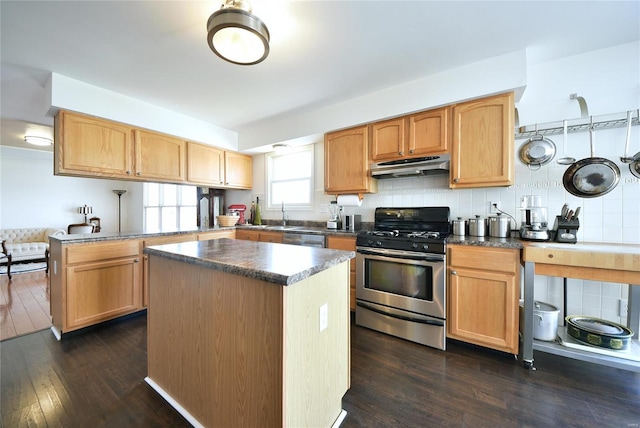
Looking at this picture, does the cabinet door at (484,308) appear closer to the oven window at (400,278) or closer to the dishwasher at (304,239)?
the oven window at (400,278)

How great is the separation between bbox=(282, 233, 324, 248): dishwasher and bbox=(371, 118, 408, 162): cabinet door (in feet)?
3.74

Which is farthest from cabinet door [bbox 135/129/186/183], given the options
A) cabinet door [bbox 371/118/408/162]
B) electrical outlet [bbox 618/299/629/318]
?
electrical outlet [bbox 618/299/629/318]

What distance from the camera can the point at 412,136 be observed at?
2.57 m

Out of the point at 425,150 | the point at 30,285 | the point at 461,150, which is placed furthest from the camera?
the point at 30,285

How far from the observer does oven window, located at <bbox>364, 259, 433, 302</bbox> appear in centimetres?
221

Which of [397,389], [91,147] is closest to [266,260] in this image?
[397,389]

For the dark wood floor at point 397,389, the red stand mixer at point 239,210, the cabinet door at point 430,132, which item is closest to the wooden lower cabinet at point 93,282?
the dark wood floor at point 397,389

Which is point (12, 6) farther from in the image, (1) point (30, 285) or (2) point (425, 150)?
(1) point (30, 285)

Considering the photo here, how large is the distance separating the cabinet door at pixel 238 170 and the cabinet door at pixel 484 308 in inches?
134

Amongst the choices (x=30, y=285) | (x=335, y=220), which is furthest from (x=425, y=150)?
(x=30, y=285)

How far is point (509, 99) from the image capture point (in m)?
2.14

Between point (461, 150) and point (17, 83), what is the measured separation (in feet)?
14.4

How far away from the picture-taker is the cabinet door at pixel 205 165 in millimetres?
3545

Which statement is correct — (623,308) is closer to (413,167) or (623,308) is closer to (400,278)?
(400,278)
